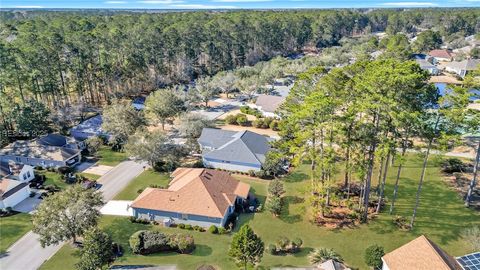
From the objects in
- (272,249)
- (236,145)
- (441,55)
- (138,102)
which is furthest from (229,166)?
(441,55)

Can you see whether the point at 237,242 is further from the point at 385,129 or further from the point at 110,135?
the point at 110,135

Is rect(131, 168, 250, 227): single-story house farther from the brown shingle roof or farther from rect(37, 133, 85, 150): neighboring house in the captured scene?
rect(37, 133, 85, 150): neighboring house

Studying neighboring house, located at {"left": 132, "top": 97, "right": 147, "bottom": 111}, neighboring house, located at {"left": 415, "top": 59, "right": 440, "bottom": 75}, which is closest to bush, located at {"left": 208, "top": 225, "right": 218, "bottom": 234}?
neighboring house, located at {"left": 132, "top": 97, "right": 147, "bottom": 111}

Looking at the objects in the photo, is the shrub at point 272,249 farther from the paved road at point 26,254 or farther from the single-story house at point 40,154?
the single-story house at point 40,154

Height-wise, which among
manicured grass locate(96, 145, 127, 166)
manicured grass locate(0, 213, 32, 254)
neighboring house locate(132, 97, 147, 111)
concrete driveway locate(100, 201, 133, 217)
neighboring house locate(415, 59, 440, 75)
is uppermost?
neighboring house locate(415, 59, 440, 75)

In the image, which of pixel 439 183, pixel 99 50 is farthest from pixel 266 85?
pixel 439 183

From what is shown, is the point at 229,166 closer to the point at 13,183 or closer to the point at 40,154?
the point at 13,183
